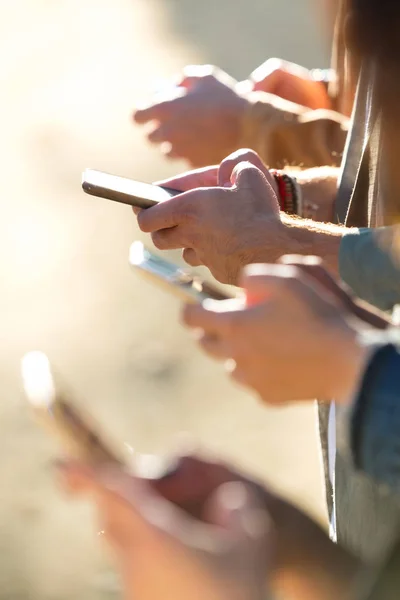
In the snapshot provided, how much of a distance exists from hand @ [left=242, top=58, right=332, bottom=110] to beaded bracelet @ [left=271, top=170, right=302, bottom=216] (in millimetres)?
225

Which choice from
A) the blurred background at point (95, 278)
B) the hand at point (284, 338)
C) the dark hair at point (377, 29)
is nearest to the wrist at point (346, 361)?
the hand at point (284, 338)

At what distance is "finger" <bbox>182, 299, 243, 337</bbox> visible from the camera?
61 cm

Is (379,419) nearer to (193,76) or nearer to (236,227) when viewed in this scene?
(236,227)

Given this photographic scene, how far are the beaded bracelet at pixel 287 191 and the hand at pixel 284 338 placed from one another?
45 centimetres

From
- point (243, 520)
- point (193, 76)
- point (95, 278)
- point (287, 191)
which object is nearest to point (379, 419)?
point (243, 520)

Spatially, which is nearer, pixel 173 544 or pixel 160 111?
pixel 173 544

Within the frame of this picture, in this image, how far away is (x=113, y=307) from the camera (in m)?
2.22

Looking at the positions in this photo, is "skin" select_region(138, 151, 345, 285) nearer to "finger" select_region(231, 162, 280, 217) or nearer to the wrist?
"finger" select_region(231, 162, 280, 217)

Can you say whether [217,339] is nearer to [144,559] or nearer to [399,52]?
[144,559]

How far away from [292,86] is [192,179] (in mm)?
305

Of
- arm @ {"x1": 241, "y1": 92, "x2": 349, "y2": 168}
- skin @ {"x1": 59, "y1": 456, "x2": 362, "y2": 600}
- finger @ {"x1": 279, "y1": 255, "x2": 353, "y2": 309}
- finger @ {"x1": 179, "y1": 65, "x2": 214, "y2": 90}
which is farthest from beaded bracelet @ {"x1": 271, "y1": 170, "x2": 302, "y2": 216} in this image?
skin @ {"x1": 59, "y1": 456, "x2": 362, "y2": 600}

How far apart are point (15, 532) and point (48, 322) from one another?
61cm

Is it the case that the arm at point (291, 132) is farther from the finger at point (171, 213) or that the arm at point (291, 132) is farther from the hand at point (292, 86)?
the finger at point (171, 213)

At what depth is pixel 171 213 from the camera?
0.94m
